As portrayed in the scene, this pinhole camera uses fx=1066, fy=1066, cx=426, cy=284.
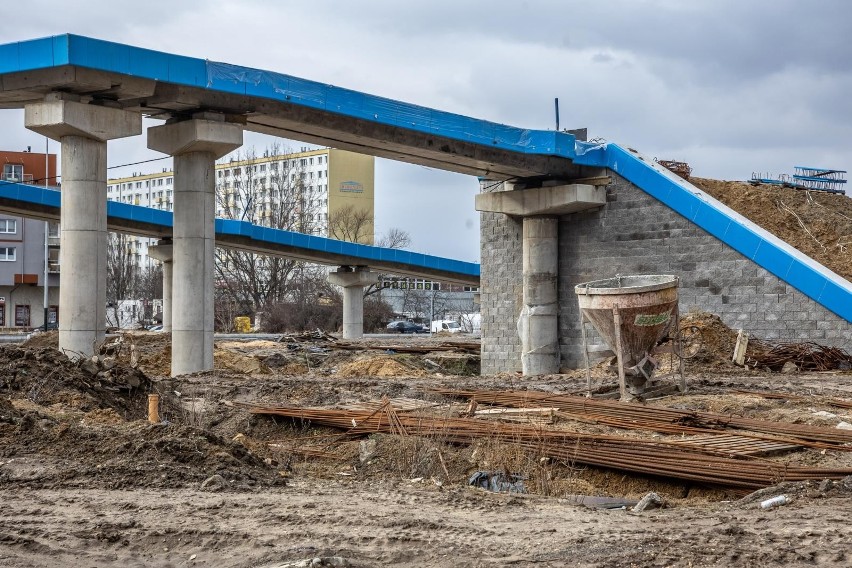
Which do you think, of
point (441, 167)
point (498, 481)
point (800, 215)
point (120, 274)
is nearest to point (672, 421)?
point (498, 481)

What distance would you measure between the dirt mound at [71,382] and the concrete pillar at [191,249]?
8023mm

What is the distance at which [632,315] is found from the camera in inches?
663

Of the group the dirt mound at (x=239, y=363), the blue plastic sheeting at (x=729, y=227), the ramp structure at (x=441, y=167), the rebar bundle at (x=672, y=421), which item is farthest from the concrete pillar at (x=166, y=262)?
the rebar bundle at (x=672, y=421)

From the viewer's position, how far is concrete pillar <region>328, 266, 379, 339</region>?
202 ft

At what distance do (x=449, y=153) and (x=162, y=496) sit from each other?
20.1 m

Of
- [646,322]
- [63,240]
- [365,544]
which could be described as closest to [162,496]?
[365,544]

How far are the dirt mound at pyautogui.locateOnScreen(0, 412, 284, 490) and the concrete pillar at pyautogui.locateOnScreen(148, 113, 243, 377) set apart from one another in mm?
12550

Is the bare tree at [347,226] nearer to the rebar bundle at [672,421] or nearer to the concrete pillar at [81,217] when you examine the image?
the concrete pillar at [81,217]

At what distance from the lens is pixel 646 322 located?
16.8 m

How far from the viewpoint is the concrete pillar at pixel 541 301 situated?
30484 mm

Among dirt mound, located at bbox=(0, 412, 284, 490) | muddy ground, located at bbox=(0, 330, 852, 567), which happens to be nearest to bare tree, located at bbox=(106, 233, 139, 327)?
muddy ground, located at bbox=(0, 330, 852, 567)

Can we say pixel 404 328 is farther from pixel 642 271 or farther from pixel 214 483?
pixel 214 483

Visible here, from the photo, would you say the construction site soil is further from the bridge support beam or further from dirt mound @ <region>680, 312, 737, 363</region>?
the bridge support beam

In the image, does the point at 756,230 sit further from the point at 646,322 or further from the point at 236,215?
the point at 236,215
